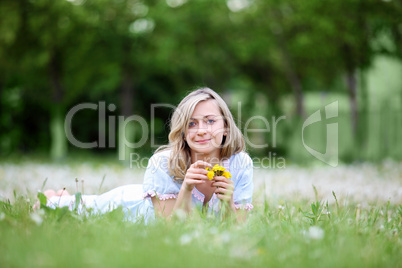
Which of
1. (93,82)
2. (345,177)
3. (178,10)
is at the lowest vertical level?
(345,177)

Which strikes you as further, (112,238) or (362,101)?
(362,101)

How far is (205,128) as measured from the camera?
3.19m

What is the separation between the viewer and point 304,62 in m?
15.9

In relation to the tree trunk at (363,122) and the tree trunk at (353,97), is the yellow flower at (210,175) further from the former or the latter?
the tree trunk at (353,97)

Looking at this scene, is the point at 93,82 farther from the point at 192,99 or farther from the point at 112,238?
the point at 112,238

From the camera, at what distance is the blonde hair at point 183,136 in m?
3.24

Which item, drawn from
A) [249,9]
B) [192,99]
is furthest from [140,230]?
[249,9]

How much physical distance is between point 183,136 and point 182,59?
12220 millimetres

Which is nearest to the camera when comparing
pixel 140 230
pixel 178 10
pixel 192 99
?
pixel 140 230

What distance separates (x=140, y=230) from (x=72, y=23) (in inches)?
411

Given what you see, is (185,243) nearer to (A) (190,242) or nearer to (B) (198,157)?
(A) (190,242)

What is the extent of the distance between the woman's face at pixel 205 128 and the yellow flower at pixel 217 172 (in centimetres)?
42

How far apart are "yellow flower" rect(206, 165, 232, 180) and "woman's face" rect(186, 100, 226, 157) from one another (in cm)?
42

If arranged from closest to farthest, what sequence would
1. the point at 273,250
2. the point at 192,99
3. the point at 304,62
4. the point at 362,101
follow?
1. the point at 273,250
2. the point at 192,99
3. the point at 362,101
4. the point at 304,62
